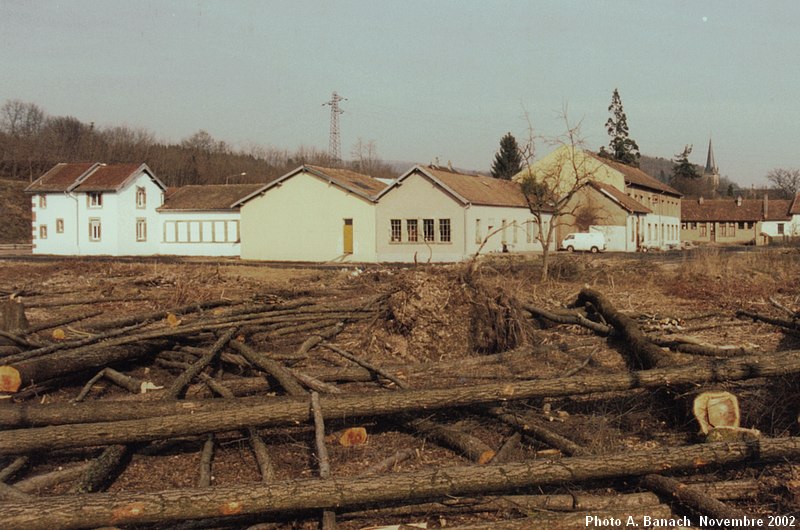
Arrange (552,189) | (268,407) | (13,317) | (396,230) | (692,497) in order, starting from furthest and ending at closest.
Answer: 1. (396,230)
2. (552,189)
3. (13,317)
4. (268,407)
5. (692,497)

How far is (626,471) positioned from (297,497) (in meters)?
2.52

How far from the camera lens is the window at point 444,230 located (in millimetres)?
37250

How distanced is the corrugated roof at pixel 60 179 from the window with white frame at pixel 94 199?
1.49m

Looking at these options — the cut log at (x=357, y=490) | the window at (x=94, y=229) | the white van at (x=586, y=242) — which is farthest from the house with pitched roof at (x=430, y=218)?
the cut log at (x=357, y=490)

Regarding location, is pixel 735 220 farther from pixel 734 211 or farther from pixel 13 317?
pixel 13 317

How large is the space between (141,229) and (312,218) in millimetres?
15994

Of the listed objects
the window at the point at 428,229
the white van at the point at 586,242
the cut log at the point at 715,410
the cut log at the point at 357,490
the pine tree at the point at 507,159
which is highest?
the pine tree at the point at 507,159

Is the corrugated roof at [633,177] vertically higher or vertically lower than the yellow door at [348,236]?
higher

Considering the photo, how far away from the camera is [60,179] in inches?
1977

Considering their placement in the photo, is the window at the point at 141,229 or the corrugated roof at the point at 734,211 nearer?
the window at the point at 141,229

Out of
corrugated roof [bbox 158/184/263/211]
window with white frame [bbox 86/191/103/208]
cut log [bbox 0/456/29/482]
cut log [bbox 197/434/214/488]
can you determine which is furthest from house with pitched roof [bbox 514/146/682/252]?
cut log [bbox 0/456/29/482]

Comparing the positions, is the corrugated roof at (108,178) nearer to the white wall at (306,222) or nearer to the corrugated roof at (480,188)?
the white wall at (306,222)

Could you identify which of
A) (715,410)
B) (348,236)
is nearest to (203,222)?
(348,236)

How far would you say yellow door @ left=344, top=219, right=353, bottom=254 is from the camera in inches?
1522
